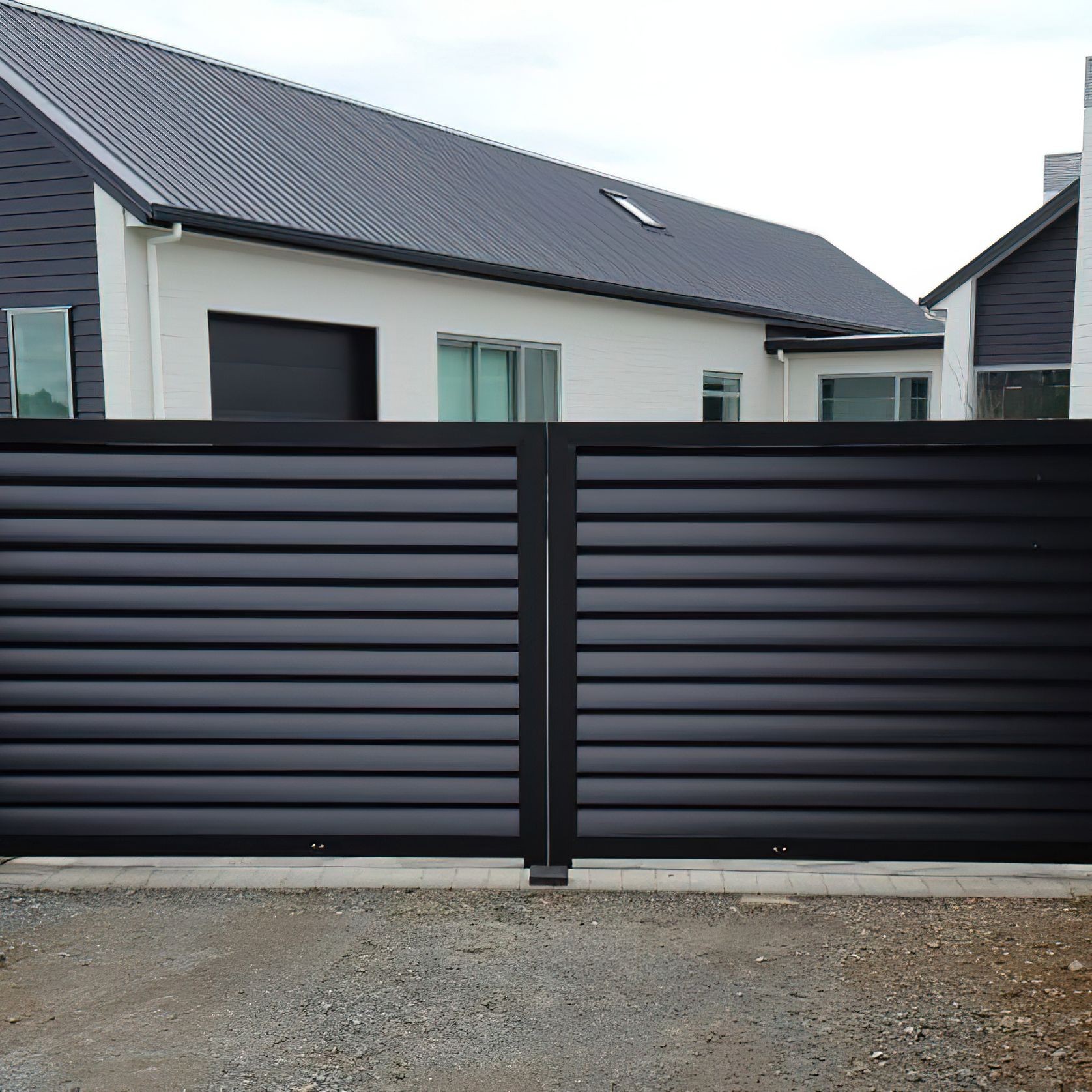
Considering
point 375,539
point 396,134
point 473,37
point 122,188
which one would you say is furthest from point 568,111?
point 375,539

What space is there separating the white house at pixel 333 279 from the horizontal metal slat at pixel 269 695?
246 inches

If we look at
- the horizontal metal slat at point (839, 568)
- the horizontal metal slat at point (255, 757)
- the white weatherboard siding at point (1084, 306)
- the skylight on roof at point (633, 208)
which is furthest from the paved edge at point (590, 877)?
the skylight on roof at point (633, 208)

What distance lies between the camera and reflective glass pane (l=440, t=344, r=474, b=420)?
44.3ft

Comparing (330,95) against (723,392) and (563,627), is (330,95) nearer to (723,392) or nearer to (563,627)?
(723,392)

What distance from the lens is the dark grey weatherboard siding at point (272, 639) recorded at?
4242mm

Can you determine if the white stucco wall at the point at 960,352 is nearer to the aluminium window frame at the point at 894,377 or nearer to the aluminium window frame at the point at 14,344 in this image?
the aluminium window frame at the point at 894,377

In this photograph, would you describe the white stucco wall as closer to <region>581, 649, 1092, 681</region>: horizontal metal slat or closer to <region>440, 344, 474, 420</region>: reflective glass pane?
<region>440, 344, 474, 420</region>: reflective glass pane

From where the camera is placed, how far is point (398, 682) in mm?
4277

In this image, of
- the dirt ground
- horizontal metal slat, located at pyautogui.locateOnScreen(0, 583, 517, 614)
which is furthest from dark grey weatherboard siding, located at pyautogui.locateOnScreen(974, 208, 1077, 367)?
horizontal metal slat, located at pyautogui.locateOnScreen(0, 583, 517, 614)

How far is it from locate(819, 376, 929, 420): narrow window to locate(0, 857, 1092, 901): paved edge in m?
15.8

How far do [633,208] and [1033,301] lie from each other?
8284 millimetres

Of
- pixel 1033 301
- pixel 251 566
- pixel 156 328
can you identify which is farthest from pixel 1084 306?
pixel 1033 301

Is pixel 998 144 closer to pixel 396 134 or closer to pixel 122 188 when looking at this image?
pixel 396 134

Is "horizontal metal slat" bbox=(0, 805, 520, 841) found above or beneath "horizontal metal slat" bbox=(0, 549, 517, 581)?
beneath
